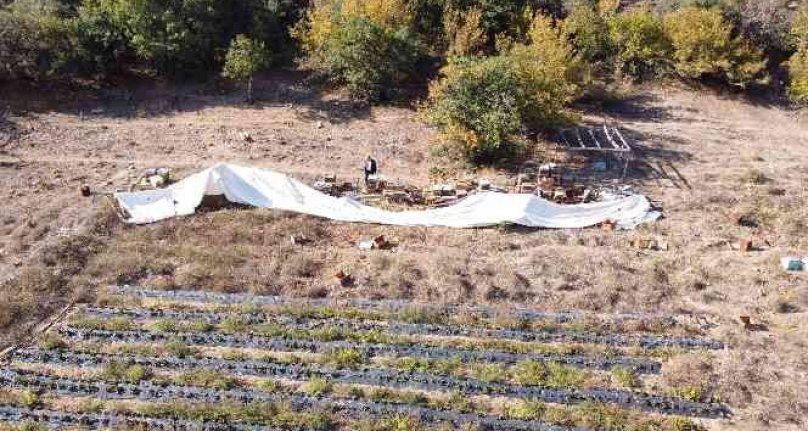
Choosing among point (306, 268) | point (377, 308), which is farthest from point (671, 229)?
point (306, 268)

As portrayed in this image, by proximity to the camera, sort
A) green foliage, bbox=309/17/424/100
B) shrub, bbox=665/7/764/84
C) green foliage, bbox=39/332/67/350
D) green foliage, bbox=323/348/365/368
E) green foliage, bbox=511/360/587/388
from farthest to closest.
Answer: shrub, bbox=665/7/764/84
green foliage, bbox=309/17/424/100
green foliage, bbox=39/332/67/350
green foliage, bbox=323/348/365/368
green foliage, bbox=511/360/587/388

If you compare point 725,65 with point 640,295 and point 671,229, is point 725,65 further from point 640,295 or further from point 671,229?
point 640,295

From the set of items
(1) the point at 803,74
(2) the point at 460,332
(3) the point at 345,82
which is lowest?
(2) the point at 460,332

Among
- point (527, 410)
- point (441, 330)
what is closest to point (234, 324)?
point (441, 330)

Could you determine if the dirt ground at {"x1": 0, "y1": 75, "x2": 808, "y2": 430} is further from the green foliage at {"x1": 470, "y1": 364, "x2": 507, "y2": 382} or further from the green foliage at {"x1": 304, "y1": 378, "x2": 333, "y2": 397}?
the green foliage at {"x1": 304, "y1": 378, "x2": 333, "y2": 397}

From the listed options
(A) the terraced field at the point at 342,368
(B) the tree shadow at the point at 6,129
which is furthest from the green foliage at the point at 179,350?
(B) the tree shadow at the point at 6,129

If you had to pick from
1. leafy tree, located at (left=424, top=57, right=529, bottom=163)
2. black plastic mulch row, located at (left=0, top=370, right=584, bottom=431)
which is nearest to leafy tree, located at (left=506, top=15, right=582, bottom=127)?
leafy tree, located at (left=424, top=57, right=529, bottom=163)
